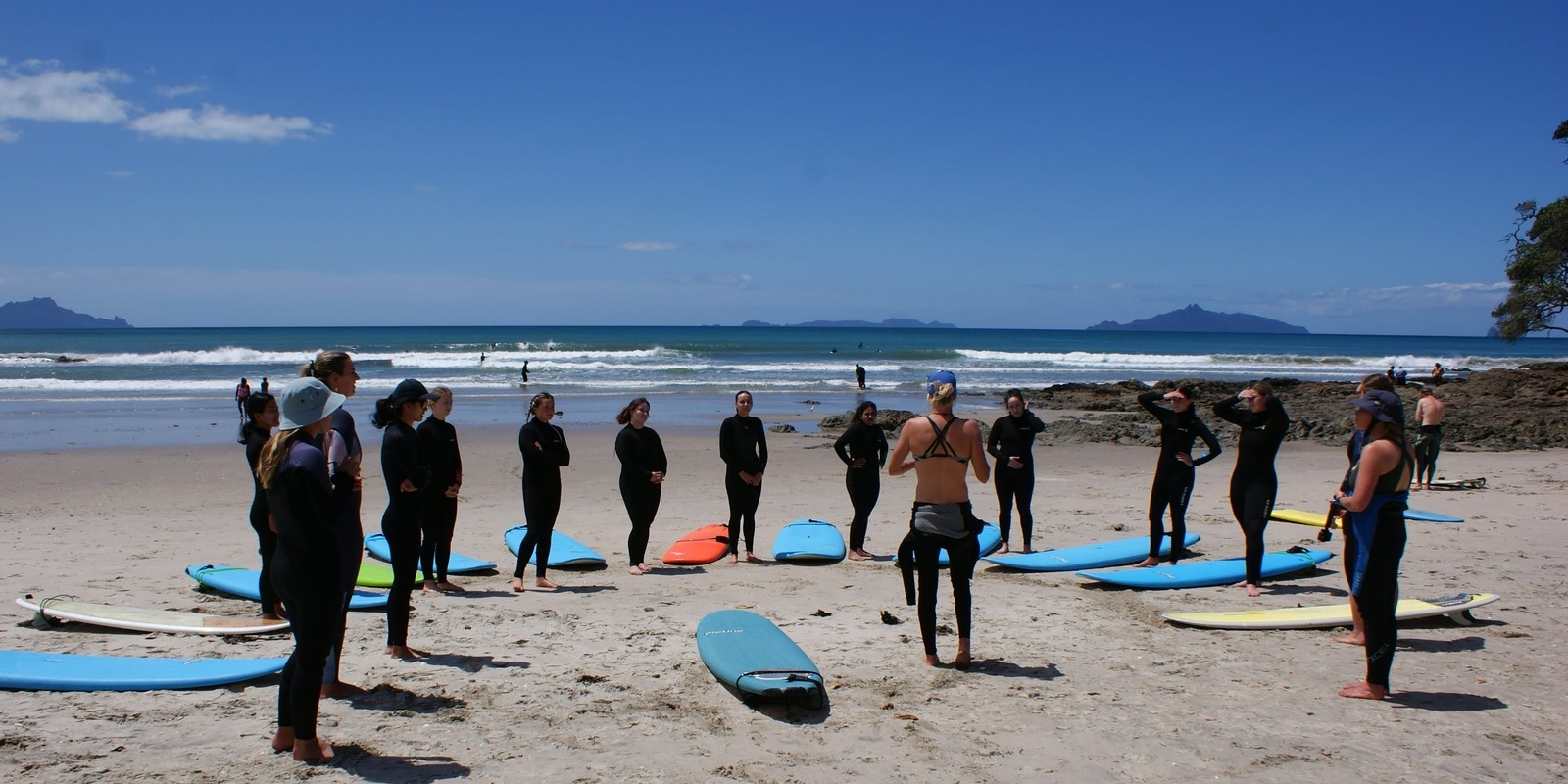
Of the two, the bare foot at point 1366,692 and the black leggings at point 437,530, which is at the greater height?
the black leggings at point 437,530

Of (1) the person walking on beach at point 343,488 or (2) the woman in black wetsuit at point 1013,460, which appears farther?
(2) the woman in black wetsuit at point 1013,460

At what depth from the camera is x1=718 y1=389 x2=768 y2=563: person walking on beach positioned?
808 centimetres

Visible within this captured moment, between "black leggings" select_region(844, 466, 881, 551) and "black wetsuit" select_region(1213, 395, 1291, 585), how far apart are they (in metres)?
2.83

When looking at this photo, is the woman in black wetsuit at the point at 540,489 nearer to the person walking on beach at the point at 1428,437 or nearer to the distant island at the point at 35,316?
the person walking on beach at the point at 1428,437

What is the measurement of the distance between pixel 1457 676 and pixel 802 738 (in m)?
3.55

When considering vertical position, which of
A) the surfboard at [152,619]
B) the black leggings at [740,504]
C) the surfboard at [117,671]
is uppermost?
the black leggings at [740,504]

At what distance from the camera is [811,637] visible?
559 centimetres

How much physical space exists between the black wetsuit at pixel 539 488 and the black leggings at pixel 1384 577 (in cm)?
499

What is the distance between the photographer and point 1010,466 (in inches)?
316

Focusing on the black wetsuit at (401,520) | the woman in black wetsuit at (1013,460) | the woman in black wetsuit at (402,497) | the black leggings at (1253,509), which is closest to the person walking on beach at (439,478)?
the woman in black wetsuit at (402,497)

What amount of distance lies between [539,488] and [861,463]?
2765 mm

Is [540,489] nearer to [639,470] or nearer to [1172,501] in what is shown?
[639,470]

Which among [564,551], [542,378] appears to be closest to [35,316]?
[542,378]

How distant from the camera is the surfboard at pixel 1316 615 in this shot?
5.73 metres
